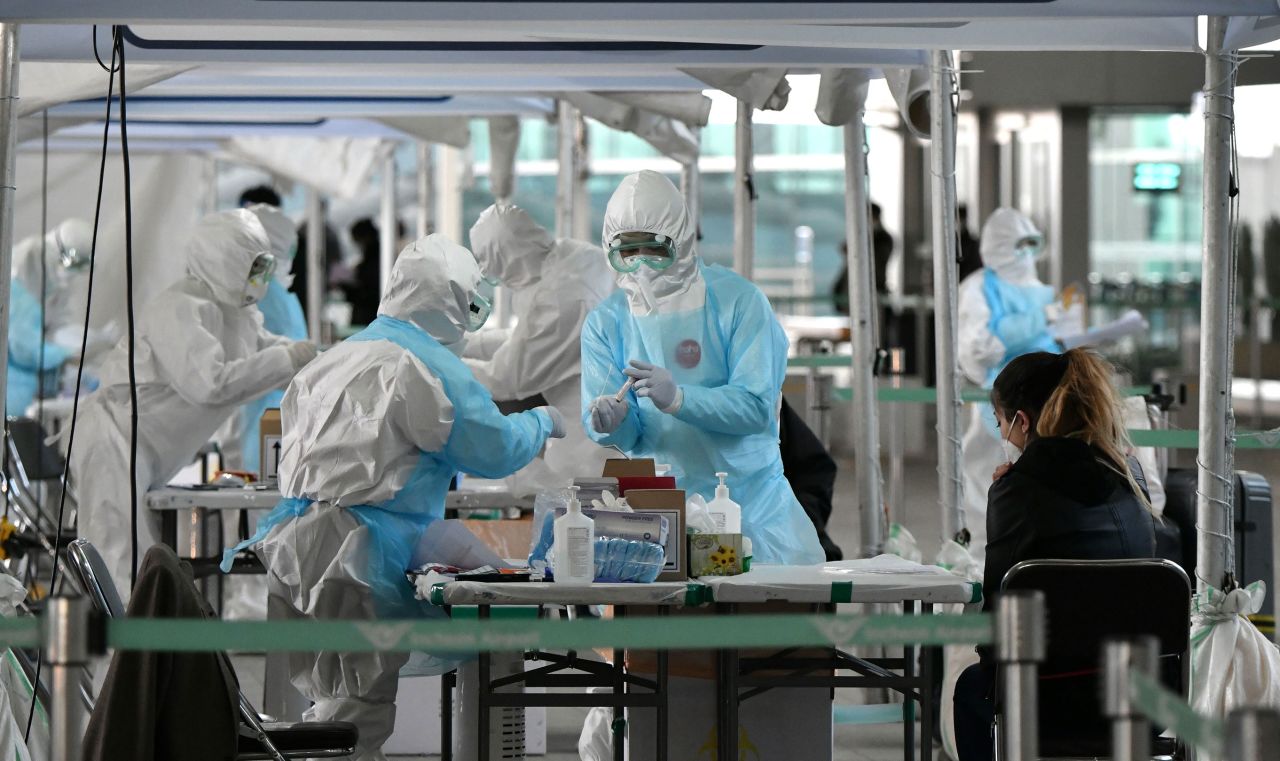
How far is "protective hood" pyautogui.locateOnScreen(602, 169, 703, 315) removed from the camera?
462 centimetres

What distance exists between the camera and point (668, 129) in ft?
26.2

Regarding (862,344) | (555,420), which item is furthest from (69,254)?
(555,420)

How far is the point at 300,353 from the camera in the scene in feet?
21.1

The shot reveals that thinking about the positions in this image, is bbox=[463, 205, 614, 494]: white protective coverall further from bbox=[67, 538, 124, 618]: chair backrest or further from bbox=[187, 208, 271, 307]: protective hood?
bbox=[67, 538, 124, 618]: chair backrest

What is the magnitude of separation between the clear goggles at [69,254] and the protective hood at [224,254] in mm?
4390

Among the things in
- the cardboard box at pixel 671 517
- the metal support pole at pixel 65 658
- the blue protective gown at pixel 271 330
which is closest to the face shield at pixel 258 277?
the blue protective gown at pixel 271 330

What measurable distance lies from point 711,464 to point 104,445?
9.35 ft

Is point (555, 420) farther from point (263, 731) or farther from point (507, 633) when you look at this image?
point (507, 633)

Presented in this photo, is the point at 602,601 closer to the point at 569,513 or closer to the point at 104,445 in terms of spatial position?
the point at 569,513

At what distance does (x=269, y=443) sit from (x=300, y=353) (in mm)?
756

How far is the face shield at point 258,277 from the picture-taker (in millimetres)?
6586

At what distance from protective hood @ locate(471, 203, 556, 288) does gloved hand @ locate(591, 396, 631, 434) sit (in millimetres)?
2277

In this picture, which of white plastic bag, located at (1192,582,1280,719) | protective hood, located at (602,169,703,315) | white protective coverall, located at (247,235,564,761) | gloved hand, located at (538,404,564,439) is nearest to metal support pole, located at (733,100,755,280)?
protective hood, located at (602,169,703,315)

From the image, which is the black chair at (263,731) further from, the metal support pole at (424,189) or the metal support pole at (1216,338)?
the metal support pole at (424,189)
